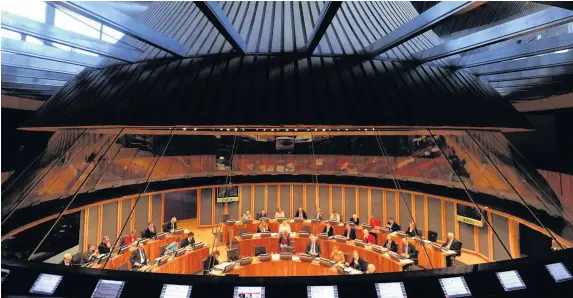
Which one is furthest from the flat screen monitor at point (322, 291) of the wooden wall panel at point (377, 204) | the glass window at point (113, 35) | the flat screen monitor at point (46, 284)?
the wooden wall panel at point (377, 204)

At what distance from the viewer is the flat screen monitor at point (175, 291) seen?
11.3 feet

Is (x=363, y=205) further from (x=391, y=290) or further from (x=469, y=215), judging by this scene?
(x=391, y=290)

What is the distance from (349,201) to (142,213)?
11.4 metres

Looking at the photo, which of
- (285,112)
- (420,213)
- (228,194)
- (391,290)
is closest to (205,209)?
(228,194)

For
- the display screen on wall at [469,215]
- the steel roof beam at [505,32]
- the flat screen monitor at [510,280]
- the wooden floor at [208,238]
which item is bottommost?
the wooden floor at [208,238]

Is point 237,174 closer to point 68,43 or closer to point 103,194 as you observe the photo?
point 103,194

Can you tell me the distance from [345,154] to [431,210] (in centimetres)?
509

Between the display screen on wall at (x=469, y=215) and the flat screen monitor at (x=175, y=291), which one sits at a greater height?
the flat screen monitor at (x=175, y=291)

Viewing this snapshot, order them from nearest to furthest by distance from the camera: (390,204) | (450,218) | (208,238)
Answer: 1. (450,218)
2. (208,238)
3. (390,204)

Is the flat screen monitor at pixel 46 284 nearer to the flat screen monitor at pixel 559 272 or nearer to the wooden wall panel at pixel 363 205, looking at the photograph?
the flat screen monitor at pixel 559 272

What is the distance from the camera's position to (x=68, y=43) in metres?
4.46

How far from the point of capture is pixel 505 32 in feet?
13.2

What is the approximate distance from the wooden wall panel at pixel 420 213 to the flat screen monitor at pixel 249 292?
1370 centimetres

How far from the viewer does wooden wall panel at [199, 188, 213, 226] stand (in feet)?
58.0
